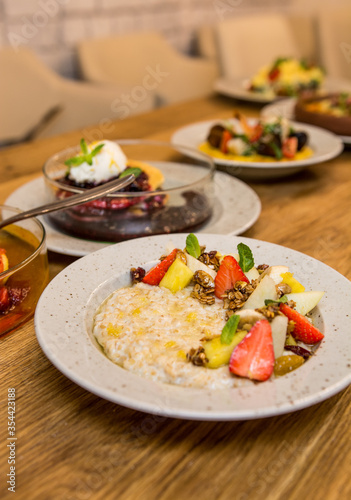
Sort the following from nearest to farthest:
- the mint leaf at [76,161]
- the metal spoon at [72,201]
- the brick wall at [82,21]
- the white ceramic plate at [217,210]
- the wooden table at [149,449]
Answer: the wooden table at [149,449] → the metal spoon at [72,201] → the white ceramic plate at [217,210] → the mint leaf at [76,161] → the brick wall at [82,21]

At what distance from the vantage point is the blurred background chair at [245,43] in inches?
151

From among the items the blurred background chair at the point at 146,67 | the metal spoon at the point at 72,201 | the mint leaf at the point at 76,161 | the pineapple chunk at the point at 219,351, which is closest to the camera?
the pineapple chunk at the point at 219,351

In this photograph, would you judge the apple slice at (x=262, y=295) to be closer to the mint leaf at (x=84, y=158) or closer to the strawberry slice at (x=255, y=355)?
the strawberry slice at (x=255, y=355)

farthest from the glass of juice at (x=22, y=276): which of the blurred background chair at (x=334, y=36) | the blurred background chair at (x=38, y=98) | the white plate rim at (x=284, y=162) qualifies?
the blurred background chair at (x=334, y=36)

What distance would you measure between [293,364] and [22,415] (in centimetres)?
41

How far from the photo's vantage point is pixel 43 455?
2.23 ft

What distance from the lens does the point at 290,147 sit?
1.75 metres

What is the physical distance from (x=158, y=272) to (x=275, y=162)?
2.74ft

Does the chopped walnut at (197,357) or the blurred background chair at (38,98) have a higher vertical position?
the chopped walnut at (197,357)

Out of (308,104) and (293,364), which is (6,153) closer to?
(308,104)

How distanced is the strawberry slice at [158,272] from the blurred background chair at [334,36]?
4128mm

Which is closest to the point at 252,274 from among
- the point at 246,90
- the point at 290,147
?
the point at 290,147

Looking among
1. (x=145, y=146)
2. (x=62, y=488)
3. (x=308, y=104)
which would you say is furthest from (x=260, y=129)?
(x=62, y=488)

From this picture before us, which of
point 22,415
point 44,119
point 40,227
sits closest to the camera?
point 22,415
